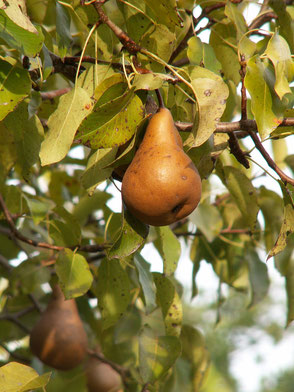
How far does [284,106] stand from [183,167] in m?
0.25

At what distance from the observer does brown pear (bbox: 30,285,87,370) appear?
1965mm

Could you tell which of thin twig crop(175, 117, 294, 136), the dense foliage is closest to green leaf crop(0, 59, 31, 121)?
the dense foliage

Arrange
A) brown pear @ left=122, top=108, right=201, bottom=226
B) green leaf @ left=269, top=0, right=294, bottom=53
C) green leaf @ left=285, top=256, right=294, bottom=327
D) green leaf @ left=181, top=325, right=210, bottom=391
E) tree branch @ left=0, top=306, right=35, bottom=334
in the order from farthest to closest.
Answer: tree branch @ left=0, top=306, right=35, bottom=334 → green leaf @ left=181, top=325, right=210, bottom=391 → green leaf @ left=285, top=256, right=294, bottom=327 → green leaf @ left=269, top=0, right=294, bottom=53 → brown pear @ left=122, top=108, right=201, bottom=226

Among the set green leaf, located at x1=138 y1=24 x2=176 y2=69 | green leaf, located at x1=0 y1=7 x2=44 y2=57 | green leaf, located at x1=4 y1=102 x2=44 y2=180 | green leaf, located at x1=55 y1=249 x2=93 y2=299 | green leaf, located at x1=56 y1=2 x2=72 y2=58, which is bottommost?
green leaf, located at x1=55 y1=249 x2=93 y2=299

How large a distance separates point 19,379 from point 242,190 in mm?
807

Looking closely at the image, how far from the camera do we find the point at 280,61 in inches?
41.8

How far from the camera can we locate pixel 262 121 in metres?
1.07

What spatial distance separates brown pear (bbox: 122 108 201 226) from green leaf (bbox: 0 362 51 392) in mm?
344

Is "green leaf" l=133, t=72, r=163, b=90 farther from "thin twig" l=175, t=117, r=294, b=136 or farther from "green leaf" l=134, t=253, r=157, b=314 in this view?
"green leaf" l=134, t=253, r=157, b=314

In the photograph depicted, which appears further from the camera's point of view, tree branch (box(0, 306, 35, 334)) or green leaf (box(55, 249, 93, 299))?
tree branch (box(0, 306, 35, 334))

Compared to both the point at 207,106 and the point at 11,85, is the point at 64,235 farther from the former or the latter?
the point at 207,106

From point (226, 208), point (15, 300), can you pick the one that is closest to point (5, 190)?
point (15, 300)

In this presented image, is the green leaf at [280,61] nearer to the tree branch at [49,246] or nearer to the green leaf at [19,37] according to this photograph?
the green leaf at [19,37]

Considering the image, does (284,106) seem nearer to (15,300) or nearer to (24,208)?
(24,208)
